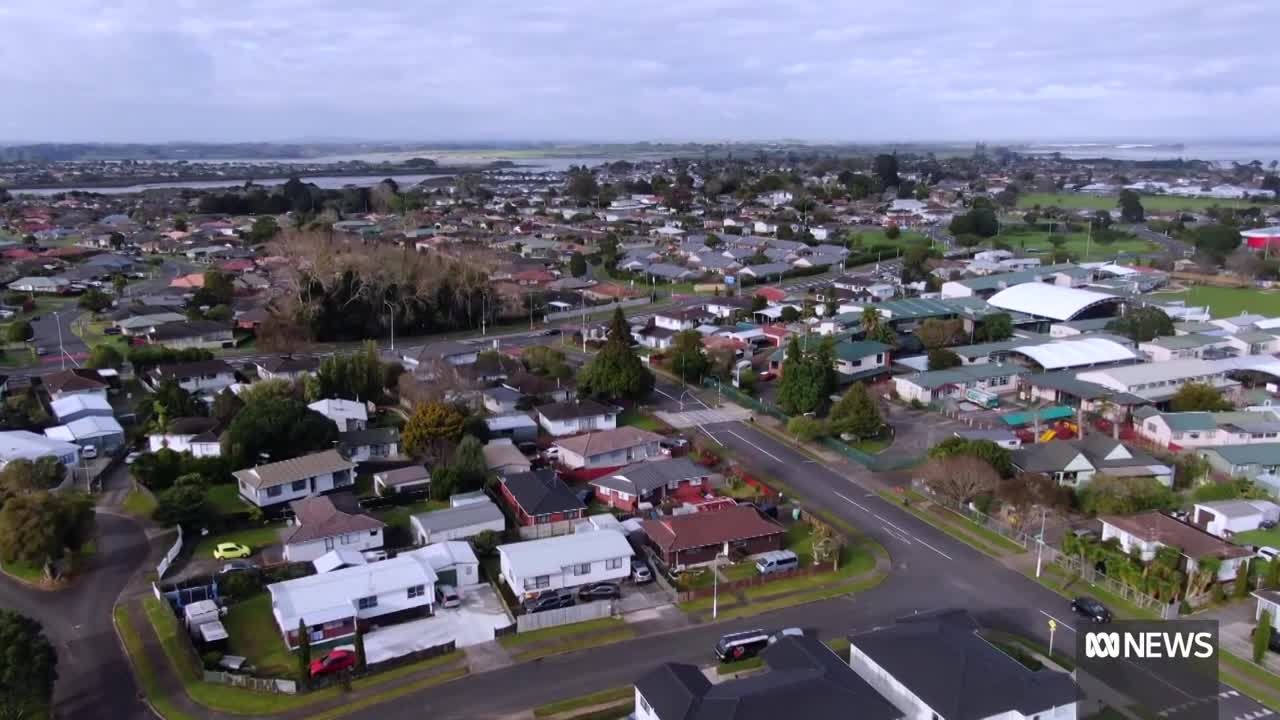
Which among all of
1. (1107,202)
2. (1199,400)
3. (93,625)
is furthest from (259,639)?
(1107,202)

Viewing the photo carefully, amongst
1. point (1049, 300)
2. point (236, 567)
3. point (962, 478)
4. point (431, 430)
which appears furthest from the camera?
point (1049, 300)

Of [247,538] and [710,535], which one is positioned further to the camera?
[247,538]

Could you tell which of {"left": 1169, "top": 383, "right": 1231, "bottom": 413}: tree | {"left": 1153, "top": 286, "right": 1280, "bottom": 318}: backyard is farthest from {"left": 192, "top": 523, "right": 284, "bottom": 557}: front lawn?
{"left": 1153, "top": 286, "right": 1280, "bottom": 318}: backyard

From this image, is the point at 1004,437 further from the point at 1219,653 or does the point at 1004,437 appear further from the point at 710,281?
the point at 710,281

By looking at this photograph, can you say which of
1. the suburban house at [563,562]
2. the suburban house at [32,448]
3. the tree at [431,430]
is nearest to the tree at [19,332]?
the suburban house at [32,448]

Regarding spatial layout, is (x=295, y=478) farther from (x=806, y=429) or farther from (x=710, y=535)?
(x=806, y=429)

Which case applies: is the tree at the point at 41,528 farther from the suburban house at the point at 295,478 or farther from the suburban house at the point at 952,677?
the suburban house at the point at 952,677
